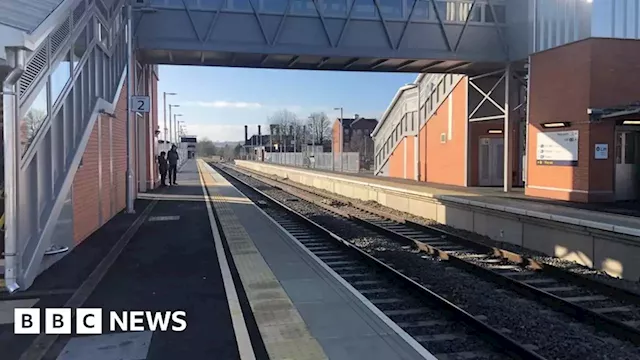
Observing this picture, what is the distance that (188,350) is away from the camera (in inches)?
206

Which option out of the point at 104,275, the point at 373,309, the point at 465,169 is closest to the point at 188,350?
the point at 373,309

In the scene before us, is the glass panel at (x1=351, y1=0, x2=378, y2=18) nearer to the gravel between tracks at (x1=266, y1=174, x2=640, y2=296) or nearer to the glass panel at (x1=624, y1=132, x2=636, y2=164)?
the gravel between tracks at (x1=266, y1=174, x2=640, y2=296)

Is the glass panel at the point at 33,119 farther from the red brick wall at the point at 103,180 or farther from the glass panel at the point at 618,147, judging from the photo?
the glass panel at the point at 618,147

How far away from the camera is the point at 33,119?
7.93m

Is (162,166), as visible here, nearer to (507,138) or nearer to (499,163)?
(499,163)

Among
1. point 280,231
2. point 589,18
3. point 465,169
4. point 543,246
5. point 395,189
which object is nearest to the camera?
point 543,246

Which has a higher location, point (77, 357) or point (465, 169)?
point (465, 169)

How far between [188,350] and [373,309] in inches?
91.5

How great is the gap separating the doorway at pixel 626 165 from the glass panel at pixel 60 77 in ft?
48.6

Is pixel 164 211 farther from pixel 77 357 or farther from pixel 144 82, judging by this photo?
pixel 77 357

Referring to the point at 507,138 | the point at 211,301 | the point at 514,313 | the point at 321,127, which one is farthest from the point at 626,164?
the point at 321,127

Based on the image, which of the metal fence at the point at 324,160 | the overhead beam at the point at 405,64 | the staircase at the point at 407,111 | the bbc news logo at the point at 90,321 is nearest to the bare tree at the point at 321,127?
the metal fence at the point at 324,160

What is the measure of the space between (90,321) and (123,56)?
1196 centimetres

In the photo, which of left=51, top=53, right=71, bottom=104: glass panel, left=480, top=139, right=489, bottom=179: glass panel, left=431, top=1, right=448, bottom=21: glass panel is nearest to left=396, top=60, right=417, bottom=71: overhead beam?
left=431, top=1, right=448, bottom=21: glass panel
